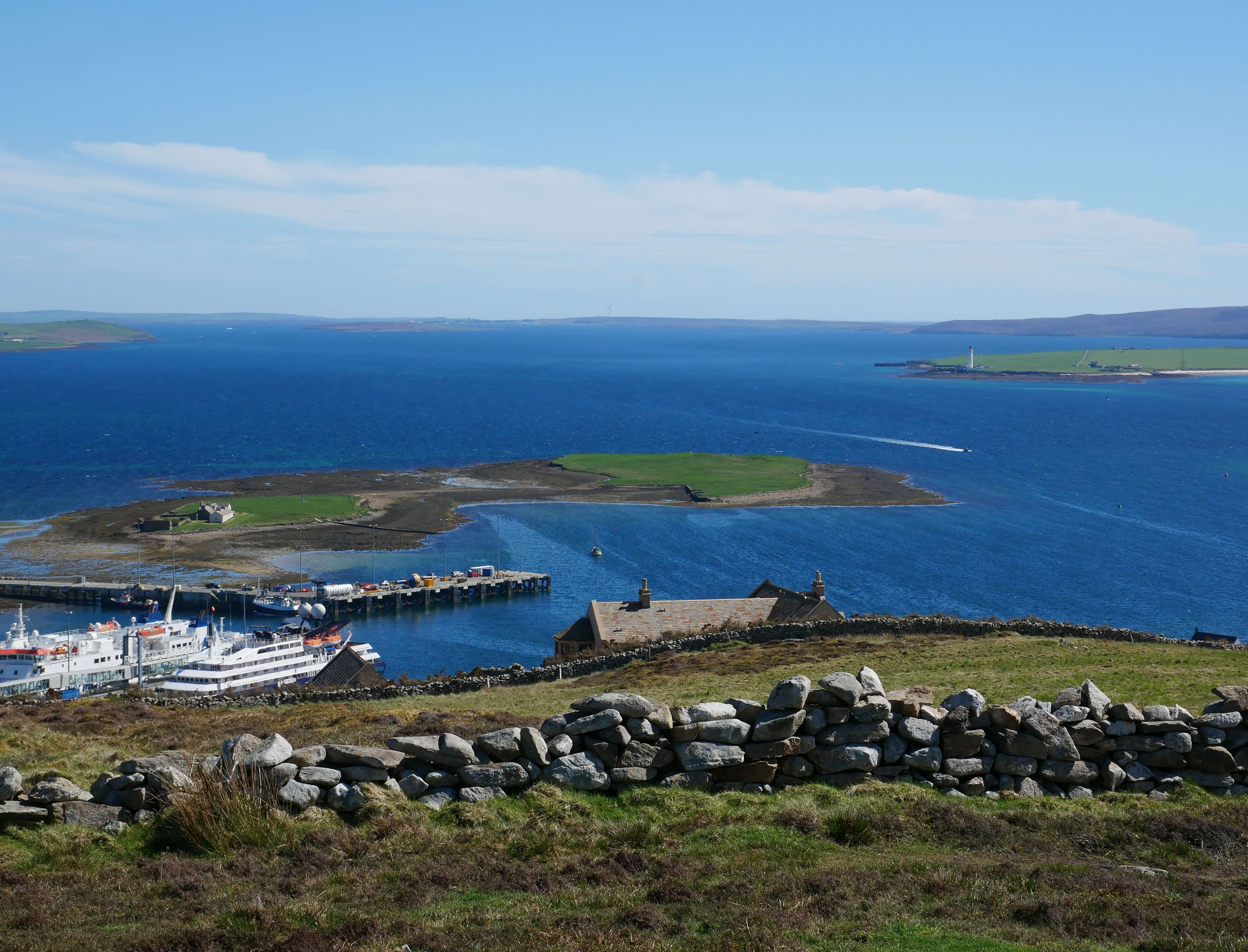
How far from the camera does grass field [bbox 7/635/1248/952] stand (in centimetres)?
968

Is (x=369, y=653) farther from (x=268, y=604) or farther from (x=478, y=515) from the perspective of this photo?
(x=478, y=515)

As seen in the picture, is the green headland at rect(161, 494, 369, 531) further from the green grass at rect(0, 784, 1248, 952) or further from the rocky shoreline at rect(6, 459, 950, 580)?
the green grass at rect(0, 784, 1248, 952)

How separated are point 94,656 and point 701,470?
73022 millimetres

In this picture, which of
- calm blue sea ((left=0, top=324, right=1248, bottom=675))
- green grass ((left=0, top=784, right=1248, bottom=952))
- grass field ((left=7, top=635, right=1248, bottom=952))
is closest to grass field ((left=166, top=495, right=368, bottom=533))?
calm blue sea ((left=0, top=324, right=1248, bottom=675))

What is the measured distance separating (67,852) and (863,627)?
106 ft

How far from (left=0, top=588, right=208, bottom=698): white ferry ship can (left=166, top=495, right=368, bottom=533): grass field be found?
31.1 metres

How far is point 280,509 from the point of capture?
10306cm

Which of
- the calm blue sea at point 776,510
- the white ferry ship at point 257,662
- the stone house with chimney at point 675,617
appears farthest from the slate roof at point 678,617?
the calm blue sea at point 776,510

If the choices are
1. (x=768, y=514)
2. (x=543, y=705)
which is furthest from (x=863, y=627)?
(x=768, y=514)

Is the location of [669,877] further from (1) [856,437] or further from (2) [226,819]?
(1) [856,437]

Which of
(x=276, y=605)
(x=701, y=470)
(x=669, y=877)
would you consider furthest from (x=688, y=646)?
(x=701, y=470)

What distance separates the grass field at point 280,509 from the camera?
323 ft

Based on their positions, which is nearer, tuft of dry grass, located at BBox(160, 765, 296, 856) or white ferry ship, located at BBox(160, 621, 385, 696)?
tuft of dry grass, located at BBox(160, 765, 296, 856)

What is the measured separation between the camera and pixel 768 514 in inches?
4008
